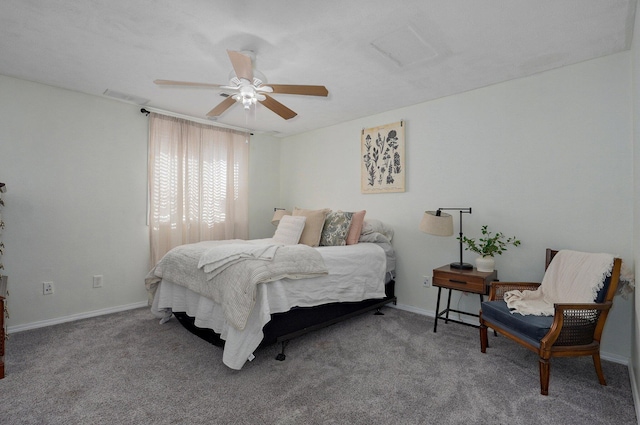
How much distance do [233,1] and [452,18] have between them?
1.36 metres

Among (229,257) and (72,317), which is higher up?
(229,257)

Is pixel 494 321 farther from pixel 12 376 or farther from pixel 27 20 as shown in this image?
pixel 27 20

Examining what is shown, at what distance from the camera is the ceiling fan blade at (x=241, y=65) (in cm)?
195

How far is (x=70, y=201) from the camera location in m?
3.27

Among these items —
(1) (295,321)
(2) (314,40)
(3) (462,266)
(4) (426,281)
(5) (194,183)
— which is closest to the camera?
(2) (314,40)

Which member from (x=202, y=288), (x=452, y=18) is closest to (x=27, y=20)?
(x=202, y=288)

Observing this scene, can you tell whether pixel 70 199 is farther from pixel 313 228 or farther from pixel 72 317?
pixel 313 228

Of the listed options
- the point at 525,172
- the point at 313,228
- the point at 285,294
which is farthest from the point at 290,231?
the point at 525,172

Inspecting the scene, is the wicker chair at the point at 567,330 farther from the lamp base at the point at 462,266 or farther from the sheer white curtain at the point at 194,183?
the sheer white curtain at the point at 194,183

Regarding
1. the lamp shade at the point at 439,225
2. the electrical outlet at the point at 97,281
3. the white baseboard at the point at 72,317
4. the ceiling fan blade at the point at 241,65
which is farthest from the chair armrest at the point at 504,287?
the electrical outlet at the point at 97,281

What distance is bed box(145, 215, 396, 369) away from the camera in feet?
7.41

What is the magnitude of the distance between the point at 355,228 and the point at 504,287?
1.53 metres

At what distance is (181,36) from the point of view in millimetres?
2225

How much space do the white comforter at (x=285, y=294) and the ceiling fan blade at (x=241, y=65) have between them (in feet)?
4.80
